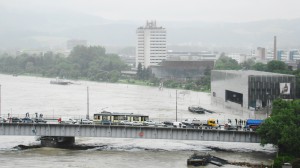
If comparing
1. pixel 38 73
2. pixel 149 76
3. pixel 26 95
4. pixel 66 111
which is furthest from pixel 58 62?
pixel 66 111

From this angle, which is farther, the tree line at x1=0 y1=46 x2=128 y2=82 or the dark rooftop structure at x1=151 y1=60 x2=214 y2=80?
the tree line at x1=0 y1=46 x2=128 y2=82

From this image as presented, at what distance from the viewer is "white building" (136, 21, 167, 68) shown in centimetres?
16150

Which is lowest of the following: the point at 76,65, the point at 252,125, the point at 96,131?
the point at 96,131

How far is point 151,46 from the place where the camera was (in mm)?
162375

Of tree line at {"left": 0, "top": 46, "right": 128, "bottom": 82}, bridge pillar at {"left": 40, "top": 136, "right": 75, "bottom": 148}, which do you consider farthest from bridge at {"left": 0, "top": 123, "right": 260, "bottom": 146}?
tree line at {"left": 0, "top": 46, "right": 128, "bottom": 82}

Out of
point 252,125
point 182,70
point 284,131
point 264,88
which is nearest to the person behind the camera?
point 284,131

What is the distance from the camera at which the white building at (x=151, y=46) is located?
162 metres

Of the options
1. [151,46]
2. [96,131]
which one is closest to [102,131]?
[96,131]

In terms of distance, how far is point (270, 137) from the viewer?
128 feet

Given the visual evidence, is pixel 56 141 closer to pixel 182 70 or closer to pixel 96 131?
pixel 96 131

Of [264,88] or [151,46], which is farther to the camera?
[151,46]

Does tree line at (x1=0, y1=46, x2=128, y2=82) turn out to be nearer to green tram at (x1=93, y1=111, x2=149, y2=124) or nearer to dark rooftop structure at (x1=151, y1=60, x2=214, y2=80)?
dark rooftop structure at (x1=151, y1=60, x2=214, y2=80)

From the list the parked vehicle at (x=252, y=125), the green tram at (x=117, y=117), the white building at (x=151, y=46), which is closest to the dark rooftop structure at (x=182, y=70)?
the white building at (x=151, y=46)

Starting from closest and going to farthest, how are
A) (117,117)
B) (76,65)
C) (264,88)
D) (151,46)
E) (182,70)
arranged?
(117,117) < (264,88) < (182,70) < (76,65) < (151,46)
